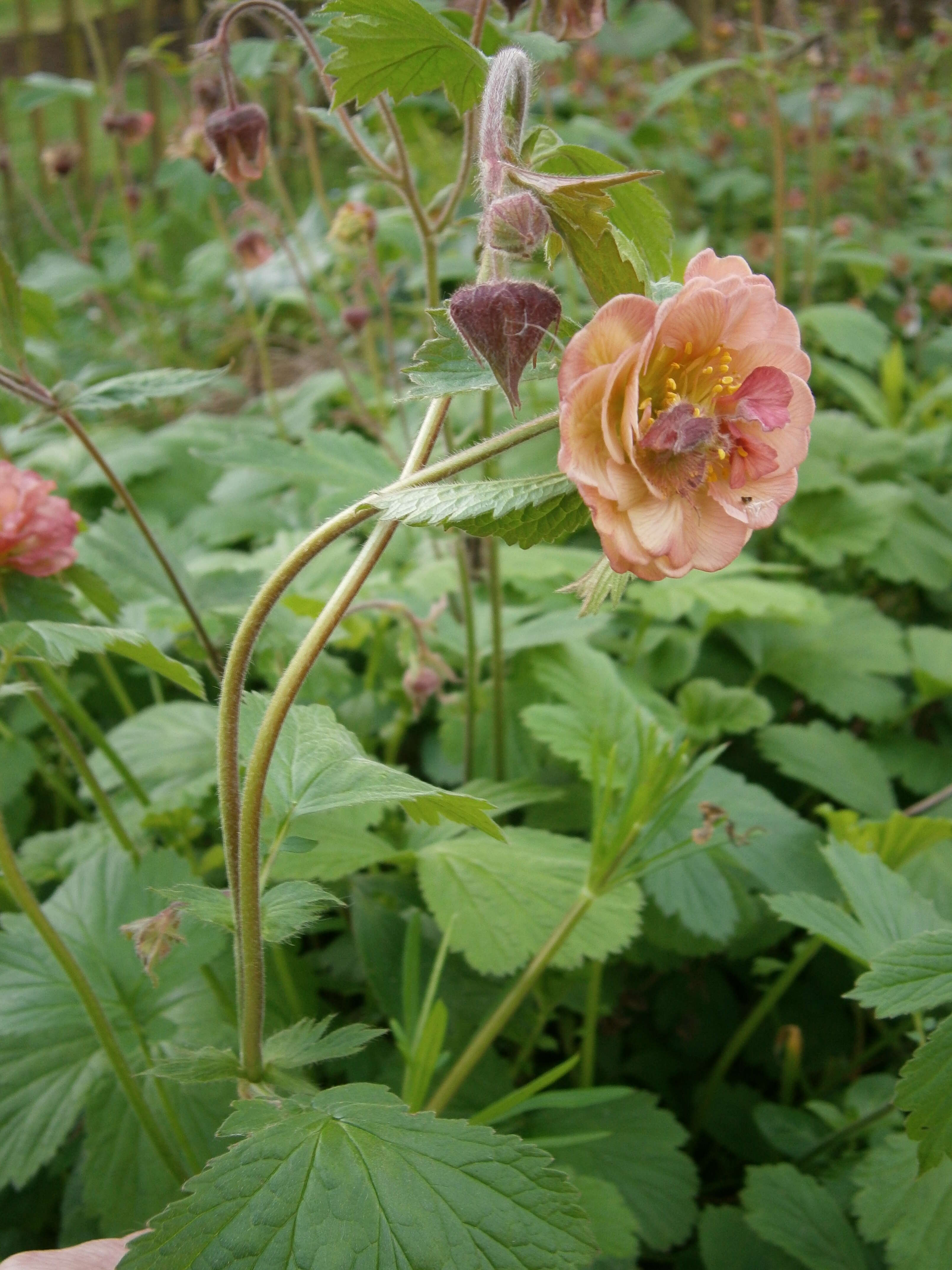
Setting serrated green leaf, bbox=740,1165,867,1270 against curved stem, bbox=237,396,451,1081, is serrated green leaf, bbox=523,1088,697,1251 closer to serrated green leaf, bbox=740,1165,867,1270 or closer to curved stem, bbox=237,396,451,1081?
serrated green leaf, bbox=740,1165,867,1270

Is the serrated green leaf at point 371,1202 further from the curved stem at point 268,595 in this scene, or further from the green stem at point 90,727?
the green stem at point 90,727

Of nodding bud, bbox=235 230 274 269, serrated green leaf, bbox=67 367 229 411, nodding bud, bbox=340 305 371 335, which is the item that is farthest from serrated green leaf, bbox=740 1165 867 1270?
nodding bud, bbox=235 230 274 269

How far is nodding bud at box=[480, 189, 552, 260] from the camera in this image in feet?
1.66

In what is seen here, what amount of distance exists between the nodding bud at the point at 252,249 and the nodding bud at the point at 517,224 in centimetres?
170

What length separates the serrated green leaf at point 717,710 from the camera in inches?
53.0

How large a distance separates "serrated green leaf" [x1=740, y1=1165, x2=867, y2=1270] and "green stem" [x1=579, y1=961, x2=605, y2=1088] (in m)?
0.19

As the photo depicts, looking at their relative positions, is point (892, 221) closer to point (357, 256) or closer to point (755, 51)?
point (755, 51)

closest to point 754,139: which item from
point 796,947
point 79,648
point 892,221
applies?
point 892,221

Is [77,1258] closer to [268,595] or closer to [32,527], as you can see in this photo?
[268,595]

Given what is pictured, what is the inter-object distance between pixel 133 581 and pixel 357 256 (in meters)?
0.79

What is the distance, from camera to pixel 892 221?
394cm

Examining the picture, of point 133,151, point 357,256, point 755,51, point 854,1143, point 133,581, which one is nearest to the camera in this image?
point 854,1143

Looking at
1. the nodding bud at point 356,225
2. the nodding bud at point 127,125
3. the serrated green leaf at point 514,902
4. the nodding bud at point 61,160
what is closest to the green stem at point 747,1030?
the serrated green leaf at point 514,902

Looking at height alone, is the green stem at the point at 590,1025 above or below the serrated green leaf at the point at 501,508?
below
